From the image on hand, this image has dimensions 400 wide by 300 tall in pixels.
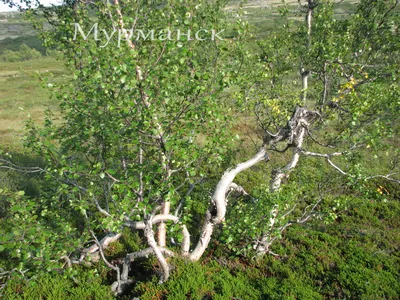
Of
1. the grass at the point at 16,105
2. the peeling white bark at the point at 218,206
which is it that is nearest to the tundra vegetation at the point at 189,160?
the peeling white bark at the point at 218,206

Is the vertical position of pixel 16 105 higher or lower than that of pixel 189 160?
lower

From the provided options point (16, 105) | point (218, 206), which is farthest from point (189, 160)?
point (16, 105)

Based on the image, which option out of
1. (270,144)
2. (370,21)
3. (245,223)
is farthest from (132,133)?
(370,21)

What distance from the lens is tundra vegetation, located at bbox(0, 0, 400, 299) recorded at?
19.2ft

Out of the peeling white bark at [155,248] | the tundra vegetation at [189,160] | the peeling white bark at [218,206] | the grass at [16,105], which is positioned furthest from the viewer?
the grass at [16,105]

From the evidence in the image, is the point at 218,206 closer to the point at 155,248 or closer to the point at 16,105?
the point at 155,248

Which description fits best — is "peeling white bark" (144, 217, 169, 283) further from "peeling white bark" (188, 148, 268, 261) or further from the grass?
the grass

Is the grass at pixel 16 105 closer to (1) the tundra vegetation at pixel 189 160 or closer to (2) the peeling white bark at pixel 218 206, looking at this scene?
(1) the tundra vegetation at pixel 189 160

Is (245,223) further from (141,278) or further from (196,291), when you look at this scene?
(141,278)

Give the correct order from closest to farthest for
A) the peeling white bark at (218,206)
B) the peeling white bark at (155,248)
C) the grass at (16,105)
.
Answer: the peeling white bark at (155,248), the peeling white bark at (218,206), the grass at (16,105)

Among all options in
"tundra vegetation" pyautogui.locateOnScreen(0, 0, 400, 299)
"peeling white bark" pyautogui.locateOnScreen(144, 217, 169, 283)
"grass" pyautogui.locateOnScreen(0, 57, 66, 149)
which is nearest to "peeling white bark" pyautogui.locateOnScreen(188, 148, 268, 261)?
"tundra vegetation" pyautogui.locateOnScreen(0, 0, 400, 299)

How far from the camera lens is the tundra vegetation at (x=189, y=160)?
19.2 ft

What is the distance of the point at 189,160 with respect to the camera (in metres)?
6.93

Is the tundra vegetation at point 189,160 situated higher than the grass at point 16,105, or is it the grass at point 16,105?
the tundra vegetation at point 189,160
